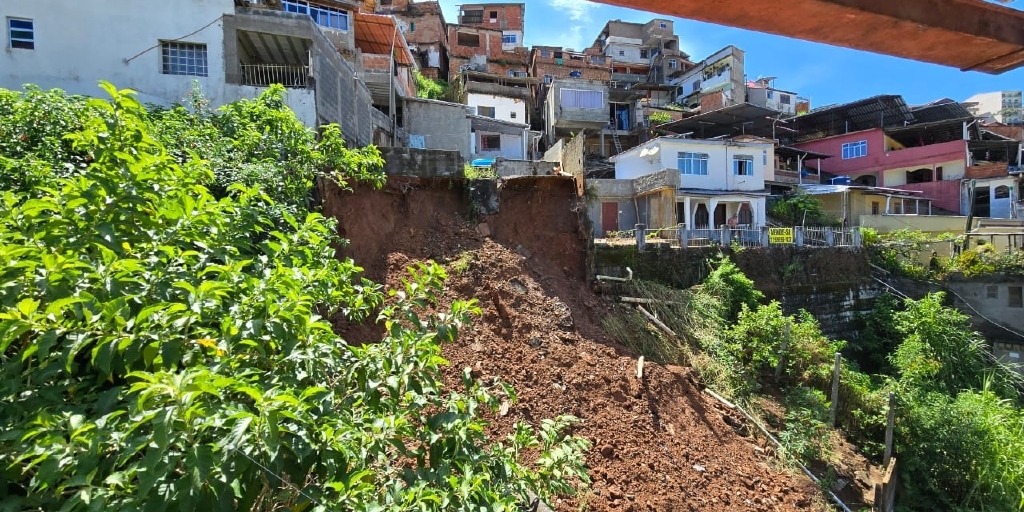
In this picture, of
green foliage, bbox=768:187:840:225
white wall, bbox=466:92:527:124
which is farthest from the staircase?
green foliage, bbox=768:187:840:225

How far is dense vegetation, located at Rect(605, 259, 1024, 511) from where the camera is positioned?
7.58 m

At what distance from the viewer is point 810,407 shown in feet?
27.4

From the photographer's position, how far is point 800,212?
21.4m

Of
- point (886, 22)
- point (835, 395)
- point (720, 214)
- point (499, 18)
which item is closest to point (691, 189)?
point (720, 214)

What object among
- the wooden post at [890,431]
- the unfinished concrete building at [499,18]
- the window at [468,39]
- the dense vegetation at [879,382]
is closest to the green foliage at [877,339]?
the dense vegetation at [879,382]

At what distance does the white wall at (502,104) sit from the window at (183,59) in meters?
15.0

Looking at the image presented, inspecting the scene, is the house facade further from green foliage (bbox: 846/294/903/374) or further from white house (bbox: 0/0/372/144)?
white house (bbox: 0/0/372/144)

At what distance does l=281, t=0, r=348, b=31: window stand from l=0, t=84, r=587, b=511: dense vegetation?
15933mm

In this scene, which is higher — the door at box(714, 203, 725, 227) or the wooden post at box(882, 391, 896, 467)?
the door at box(714, 203, 725, 227)

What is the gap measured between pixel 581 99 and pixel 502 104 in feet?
17.8

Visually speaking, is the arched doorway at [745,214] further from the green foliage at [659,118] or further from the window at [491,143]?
the window at [491,143]

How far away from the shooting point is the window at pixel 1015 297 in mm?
13828

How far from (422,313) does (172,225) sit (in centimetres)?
425

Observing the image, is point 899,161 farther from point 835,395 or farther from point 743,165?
point 835,395
